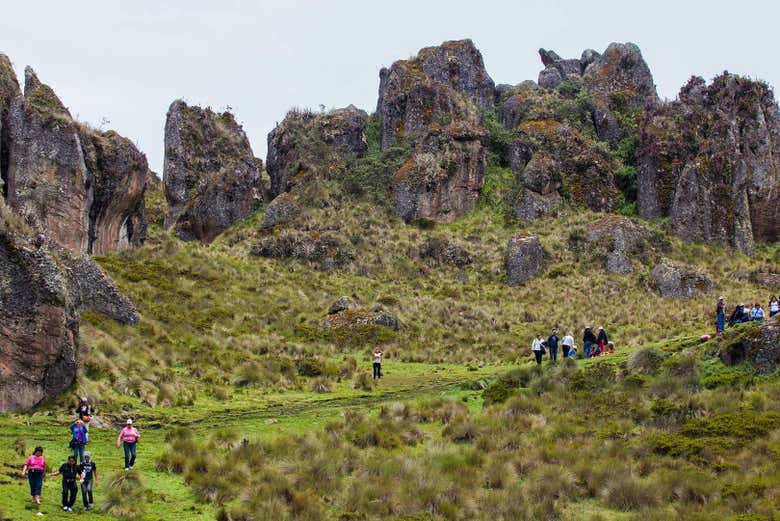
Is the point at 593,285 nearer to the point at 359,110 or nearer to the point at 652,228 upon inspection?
the point at 652,228

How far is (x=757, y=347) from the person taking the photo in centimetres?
2377

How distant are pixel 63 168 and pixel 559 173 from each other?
4865cm

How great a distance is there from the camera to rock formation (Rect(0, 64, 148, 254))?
4238 centimetres

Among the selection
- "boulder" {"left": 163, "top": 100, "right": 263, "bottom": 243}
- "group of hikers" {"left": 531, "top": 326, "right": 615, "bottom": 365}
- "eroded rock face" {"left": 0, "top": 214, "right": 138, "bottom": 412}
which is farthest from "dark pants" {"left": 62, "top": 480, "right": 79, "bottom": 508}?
"boulder" {"left": 163, "top": 100, "right": 263, "bottom": 243}

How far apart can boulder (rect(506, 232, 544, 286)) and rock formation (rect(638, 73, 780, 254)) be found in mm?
14853

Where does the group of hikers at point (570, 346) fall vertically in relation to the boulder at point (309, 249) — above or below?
below

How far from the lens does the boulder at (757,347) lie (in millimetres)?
23234

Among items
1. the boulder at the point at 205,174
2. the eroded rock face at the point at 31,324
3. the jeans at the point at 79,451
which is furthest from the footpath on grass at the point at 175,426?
the boulder at the point at 205,174

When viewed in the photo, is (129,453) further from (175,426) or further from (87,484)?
(175,426)

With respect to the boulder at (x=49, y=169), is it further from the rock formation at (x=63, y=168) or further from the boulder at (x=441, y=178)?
the boulder at (x=441, y=178)

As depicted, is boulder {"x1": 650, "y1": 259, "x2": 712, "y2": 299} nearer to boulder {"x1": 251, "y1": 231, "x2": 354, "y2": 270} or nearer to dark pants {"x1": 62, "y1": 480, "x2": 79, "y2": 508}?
boulder {"x1": 251, "y1": 231, "x2": 354, "y2": 270}

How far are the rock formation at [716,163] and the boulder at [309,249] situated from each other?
30803mm

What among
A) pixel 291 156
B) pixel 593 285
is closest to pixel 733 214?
pixel 593 285

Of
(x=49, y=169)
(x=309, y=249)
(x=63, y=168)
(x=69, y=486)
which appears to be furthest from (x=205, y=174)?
(x=69, y=486)
